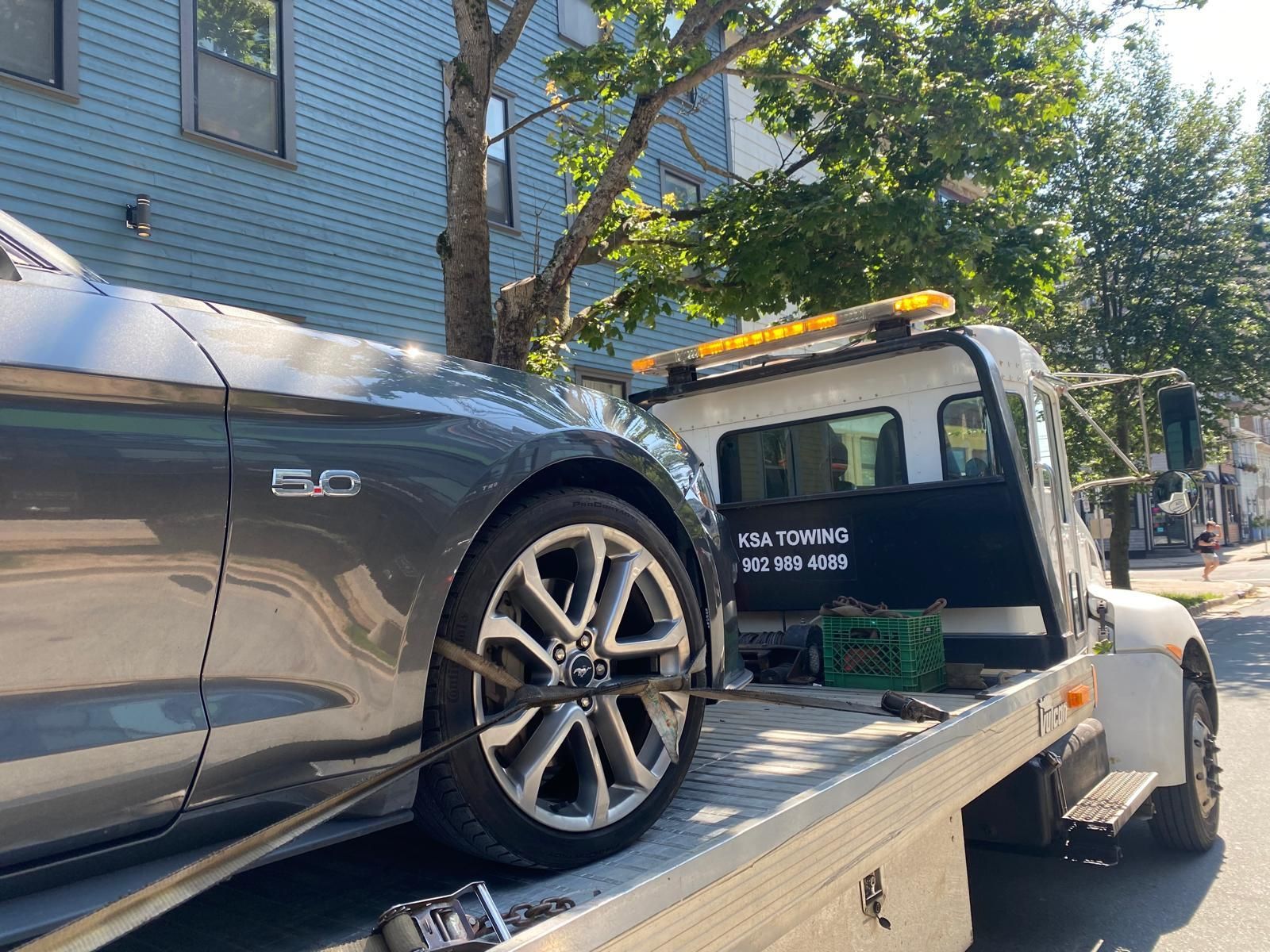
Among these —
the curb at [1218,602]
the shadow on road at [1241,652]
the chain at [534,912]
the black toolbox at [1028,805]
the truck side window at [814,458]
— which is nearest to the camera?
the chain at [534,912]

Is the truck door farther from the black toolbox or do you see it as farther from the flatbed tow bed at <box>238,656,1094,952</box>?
the flatbed tow bed at <box>238,656,1094,952</box>

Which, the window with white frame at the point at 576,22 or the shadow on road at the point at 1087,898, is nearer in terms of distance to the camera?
the shadow on road at the point at 1087,898

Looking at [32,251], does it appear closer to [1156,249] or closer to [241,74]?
[241,74]

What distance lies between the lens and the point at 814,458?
476cm

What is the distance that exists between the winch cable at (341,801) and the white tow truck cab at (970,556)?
2.50 ft

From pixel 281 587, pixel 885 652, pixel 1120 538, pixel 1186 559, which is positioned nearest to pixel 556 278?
pixel 885 652

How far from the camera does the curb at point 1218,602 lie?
16.3m

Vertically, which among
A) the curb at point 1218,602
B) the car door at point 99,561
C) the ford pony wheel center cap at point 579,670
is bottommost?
the curb at point 1218,602

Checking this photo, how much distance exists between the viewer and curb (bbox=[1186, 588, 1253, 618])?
53.6ft

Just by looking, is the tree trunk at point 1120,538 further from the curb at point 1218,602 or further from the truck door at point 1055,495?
the truck door at point 1055,495

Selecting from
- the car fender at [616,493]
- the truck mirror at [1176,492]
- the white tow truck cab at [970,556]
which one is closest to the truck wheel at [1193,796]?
the white tow truck cab at [970,556]

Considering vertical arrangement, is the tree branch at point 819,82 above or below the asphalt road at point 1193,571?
above

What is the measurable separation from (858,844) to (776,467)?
8.66 feet

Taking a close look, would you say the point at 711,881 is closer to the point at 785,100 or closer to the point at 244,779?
the point at 244,779
